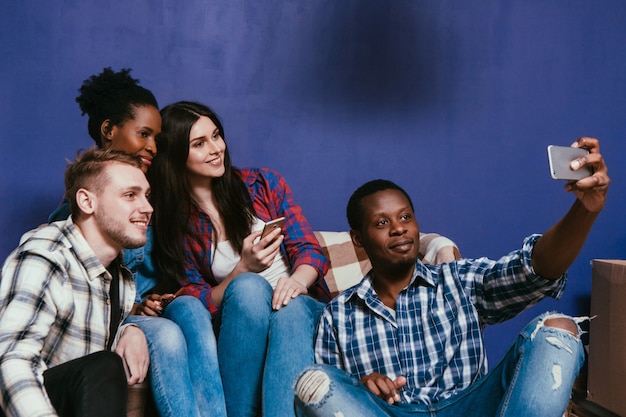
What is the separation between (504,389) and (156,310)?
2.86 ft

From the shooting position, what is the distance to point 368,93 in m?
2.62

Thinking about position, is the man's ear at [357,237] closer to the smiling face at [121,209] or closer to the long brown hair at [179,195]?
the long brown hair at [179,195]

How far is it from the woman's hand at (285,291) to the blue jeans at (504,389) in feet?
1.10

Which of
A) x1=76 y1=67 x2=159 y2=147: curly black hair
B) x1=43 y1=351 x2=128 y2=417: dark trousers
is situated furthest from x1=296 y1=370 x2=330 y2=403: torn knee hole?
x1=76 y1=67 x2=159 y2=147: curly black hair

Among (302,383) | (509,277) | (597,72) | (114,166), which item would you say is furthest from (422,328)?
(597,72)

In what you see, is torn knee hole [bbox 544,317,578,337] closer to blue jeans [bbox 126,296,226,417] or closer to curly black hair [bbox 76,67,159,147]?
blue jeans [bbox 126,296,226,417]

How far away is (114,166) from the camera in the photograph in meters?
1.69

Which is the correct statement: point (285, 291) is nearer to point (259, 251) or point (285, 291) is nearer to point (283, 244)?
point (259, 251)

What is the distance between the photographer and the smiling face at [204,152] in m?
2.06

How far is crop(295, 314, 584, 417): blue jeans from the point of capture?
130 centimetres

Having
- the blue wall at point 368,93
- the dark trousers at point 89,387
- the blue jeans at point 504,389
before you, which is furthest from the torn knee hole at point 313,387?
the blue wall at point 368,93

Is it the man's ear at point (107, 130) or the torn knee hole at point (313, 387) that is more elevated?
the man's ear at point (107, 130)

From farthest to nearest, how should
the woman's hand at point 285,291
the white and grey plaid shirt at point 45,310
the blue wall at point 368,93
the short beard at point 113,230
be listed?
1. the blue wall at point 368,93
2. the woman's hand at point 285,291
3. the short beard at point 113,230
4. the white and grey plaid shirt at point 45,310

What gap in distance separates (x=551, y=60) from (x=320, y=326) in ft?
5.21
